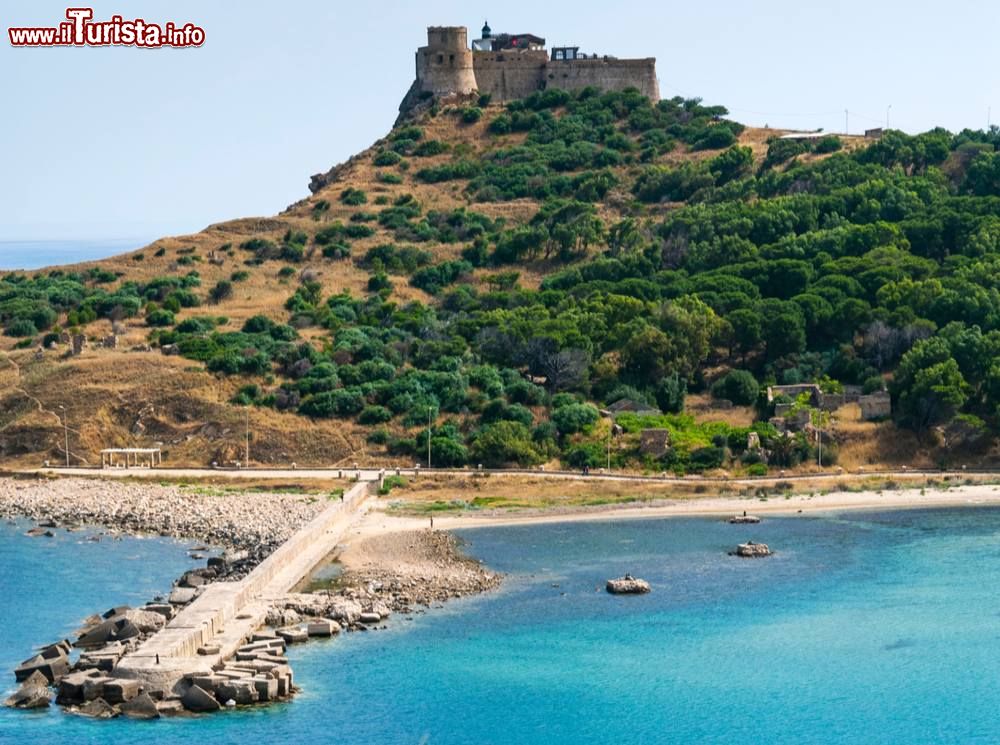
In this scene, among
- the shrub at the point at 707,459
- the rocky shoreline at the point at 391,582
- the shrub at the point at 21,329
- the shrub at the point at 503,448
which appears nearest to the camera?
the rocky shoreline at the point at 391,582

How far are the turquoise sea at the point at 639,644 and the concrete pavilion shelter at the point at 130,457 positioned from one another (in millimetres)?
10477

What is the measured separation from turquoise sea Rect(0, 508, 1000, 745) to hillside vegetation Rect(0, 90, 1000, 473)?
1143cm

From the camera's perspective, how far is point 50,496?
198 ft

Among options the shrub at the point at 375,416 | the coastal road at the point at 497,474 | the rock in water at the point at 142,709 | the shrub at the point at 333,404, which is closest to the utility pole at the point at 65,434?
the coastal road at the point at 497,474

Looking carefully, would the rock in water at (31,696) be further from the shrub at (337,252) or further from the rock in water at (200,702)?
the shrub at (337,252)

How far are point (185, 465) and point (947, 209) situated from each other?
40.6m

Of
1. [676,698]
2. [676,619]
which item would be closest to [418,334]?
[676,619]

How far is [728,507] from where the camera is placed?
192ft

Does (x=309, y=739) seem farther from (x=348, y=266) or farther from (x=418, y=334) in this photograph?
(x=348, y=266)

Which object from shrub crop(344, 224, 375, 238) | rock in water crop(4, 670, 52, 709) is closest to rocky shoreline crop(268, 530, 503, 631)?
rock in water crop(4, 670, 52, 709)

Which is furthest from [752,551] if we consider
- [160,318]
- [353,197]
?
[353,197]

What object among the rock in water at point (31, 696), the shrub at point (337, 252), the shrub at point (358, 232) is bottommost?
the rock in water at point (31, 696)

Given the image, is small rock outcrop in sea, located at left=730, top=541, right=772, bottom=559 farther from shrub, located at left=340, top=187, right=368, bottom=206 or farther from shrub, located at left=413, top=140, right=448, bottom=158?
shrub, located at left=413, top=140, right=448, bottom=158

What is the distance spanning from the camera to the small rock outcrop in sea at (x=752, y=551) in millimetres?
50844
